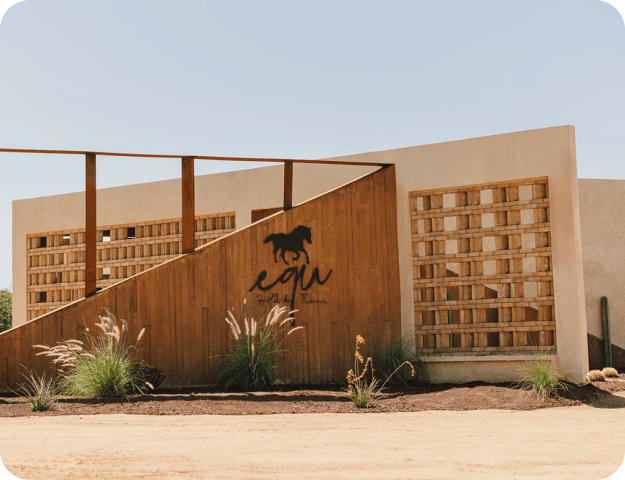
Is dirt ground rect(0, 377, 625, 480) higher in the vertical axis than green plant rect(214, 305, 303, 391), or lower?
lower

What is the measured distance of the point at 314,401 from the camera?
7.81m

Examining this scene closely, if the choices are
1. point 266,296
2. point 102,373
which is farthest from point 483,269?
point 102,373

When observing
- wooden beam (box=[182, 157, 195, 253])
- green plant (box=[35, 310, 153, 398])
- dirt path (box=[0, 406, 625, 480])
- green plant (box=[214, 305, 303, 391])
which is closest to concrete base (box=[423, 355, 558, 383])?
dirt path (box=[0, 406, 625, 480])

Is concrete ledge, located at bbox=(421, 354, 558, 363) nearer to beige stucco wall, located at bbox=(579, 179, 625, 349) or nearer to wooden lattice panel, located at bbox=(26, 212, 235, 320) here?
wooden lattice panel, located at bbox=(26, 212, 235, 320)

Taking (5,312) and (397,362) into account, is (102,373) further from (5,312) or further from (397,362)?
(5,312)

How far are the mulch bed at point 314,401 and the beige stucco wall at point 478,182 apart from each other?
2.70 ft

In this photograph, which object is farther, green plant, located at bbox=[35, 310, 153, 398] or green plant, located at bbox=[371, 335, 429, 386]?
green plant, located at bbox=[371, 335, 429, 386]

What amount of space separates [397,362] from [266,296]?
2.21m

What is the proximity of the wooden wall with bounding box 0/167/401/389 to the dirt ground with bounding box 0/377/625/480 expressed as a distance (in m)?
0.97

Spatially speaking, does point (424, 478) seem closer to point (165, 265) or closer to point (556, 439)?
point (556, 439)

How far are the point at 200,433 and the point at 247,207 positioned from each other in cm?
648

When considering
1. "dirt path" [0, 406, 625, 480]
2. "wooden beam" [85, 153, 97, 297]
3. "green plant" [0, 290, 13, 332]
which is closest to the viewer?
"dirt path" [0, 406, 625, 480]

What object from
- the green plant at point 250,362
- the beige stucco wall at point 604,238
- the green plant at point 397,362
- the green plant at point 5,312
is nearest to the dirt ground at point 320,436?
the green plant at point 250,362

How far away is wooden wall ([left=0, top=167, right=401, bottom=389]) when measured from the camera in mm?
9195
